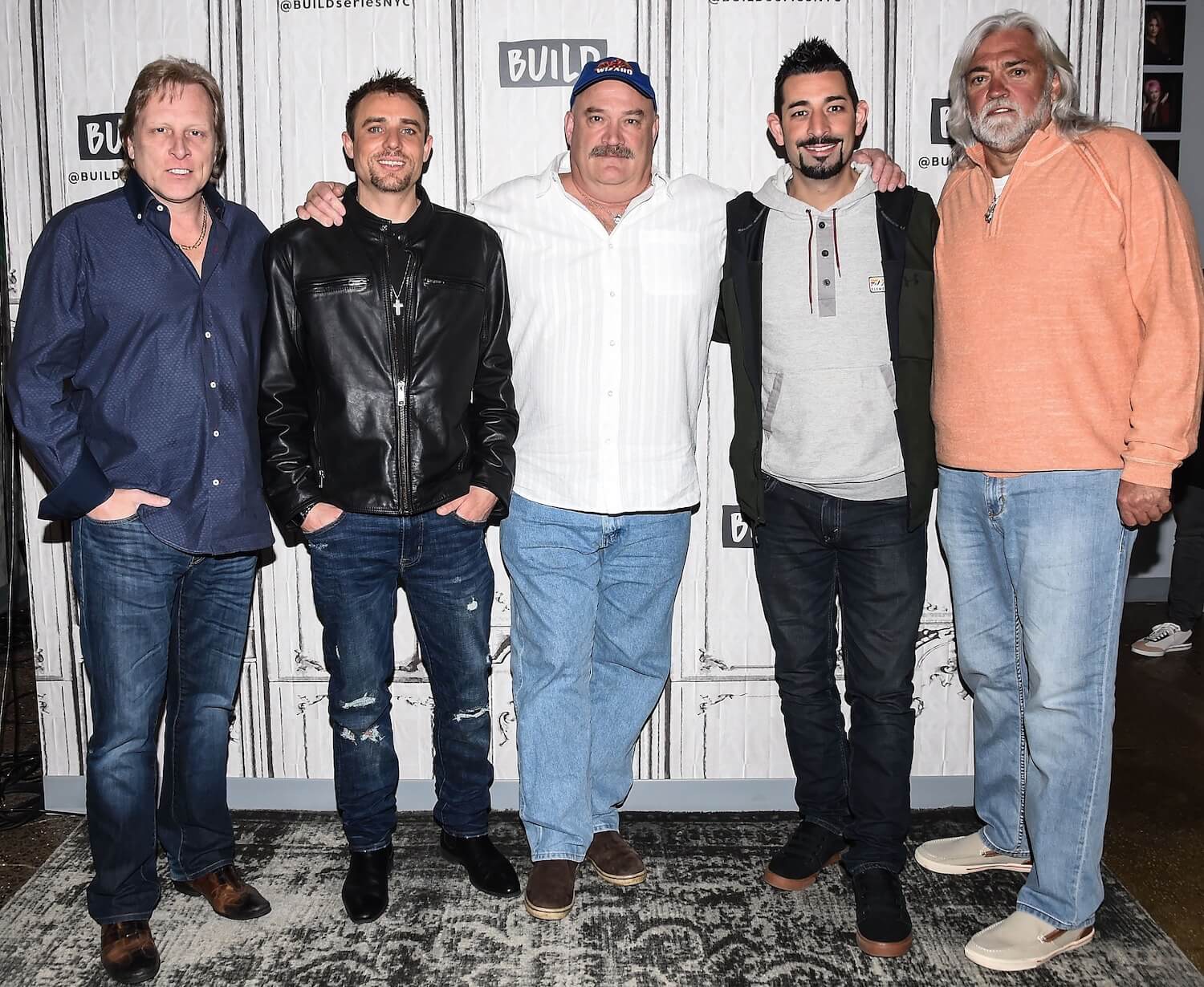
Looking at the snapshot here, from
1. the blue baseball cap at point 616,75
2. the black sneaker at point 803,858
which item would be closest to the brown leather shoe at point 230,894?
the black sneaker at point 803,858

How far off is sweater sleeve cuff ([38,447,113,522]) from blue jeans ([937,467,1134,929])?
2033 mm

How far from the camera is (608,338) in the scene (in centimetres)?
255

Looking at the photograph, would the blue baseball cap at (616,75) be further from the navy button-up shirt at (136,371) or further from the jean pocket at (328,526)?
the jean pocket at (328,526)

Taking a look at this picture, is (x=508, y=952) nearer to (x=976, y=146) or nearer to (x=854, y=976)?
(x=854, y=976)

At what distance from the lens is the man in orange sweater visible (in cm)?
224

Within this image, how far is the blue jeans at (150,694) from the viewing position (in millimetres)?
2324

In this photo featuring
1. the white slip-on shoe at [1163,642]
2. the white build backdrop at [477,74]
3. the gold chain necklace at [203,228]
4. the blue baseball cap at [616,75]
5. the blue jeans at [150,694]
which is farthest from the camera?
the white slip-on shoe at [1163,642]

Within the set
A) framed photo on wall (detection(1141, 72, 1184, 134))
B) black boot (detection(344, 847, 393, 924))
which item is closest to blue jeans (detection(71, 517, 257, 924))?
black boot (detection(344, 847, 393, 924))

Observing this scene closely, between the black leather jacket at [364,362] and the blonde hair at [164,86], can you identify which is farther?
the black leather jacket at [364,362]

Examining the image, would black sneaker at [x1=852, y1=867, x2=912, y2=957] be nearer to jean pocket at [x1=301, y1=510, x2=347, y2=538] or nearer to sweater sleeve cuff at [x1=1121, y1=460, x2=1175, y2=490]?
sweater sleeve cuff at [x1=1121, y1=460, x2=1175, y2=490]

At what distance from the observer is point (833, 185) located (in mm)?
2520

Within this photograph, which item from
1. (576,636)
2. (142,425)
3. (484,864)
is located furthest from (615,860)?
(142,425)

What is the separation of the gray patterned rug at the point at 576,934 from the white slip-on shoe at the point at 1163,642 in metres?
2.23

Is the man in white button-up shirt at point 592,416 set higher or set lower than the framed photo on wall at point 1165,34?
lower
